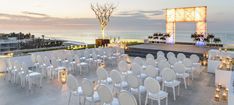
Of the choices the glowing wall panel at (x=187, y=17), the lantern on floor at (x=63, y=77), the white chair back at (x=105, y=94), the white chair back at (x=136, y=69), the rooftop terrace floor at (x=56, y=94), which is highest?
the glowing wall panel at (x=187, y=17)

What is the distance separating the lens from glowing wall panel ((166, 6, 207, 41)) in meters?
14.9

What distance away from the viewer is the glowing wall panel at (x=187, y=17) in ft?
48.7

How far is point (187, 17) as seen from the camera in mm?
15547

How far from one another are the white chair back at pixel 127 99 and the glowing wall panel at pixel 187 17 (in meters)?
12.8

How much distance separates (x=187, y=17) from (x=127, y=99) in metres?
13.3

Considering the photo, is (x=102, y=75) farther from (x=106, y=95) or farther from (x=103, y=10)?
(x=103, y=10)

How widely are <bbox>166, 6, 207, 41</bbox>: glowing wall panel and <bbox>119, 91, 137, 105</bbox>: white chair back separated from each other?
12834 mm

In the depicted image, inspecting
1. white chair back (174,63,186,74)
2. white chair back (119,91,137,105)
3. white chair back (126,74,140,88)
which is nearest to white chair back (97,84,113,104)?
white chair back (119,91,137,105)

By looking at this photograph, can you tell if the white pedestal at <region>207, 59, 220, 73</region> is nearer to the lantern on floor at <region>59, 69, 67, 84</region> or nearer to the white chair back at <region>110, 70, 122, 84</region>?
the white chair back at <region>110, 70, 122, 84</region>

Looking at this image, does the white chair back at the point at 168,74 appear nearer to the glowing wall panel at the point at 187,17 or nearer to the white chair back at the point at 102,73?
the white chair back at the point at 102,73

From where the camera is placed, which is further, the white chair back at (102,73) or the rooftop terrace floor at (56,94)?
the white chair back at (102,73)

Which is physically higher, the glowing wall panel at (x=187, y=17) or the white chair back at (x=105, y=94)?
the glowing wall panel at (x=187, y=17)

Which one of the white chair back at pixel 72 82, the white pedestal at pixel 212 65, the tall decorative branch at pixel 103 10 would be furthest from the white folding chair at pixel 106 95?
the tall decorative branch at pixel 103 10

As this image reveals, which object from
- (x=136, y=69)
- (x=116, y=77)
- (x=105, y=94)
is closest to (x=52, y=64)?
(x=136, y=69)
